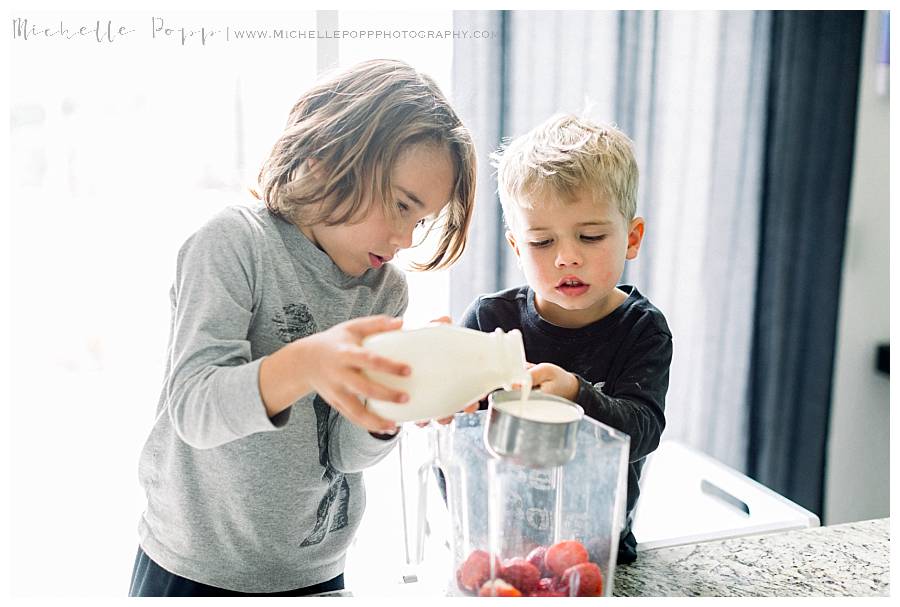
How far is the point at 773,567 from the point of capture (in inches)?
34.4

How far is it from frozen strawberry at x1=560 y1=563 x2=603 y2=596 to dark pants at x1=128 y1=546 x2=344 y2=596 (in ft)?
1.31

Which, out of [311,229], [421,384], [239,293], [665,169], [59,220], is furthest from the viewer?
[665,169]

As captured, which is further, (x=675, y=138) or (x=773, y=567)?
(x=675, y=138)

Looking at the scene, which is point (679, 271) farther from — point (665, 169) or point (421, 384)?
point (421, 384)

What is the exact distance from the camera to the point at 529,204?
0.95 meters

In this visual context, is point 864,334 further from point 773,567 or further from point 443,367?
point 443,367

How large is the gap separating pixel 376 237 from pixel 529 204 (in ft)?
0.67

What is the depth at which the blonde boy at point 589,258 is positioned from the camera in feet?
3.05

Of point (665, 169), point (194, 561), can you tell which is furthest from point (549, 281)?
point (665, 169)

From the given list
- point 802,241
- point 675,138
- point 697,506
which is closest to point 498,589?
point 697,506

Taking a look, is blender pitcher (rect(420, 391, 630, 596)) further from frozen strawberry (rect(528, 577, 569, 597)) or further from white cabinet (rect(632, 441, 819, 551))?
white cabinet (rect(632, 441, 819, 551))

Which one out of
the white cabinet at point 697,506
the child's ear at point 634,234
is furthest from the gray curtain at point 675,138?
the child's ear at point 634,234

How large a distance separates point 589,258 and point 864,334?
6.20ft

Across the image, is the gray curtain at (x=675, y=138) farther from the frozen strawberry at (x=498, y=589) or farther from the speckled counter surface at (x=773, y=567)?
the frozen strawberry at (x=498, y=589)
